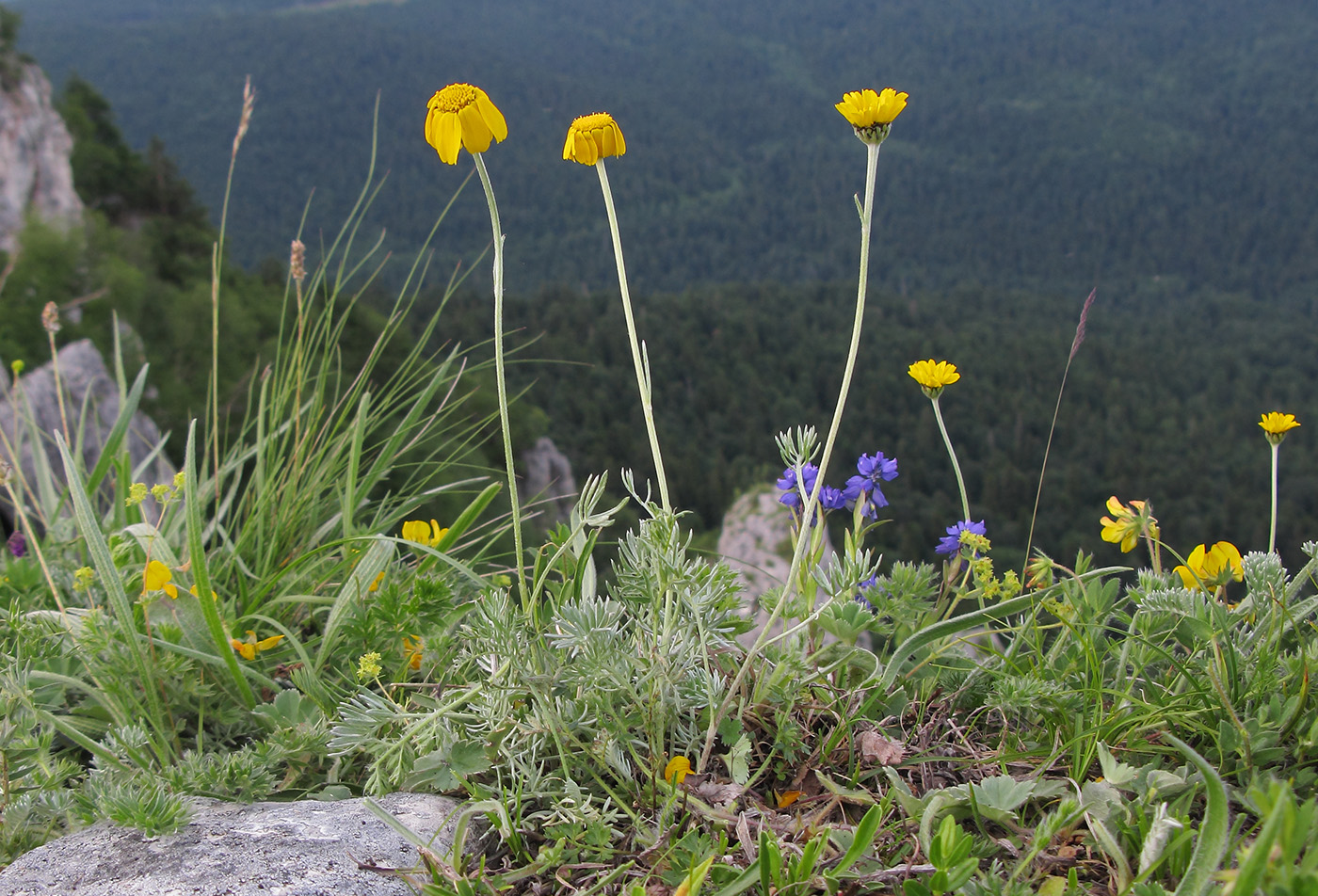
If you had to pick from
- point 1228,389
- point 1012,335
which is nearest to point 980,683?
point 1012,335

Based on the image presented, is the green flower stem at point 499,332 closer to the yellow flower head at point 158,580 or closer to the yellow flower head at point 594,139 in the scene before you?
the yellow flower head at point 594,139

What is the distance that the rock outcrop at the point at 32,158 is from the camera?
2816 centimetres

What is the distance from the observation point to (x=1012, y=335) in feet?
314

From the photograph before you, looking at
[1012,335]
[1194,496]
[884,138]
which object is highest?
[884,138]

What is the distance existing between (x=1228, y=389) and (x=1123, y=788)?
11274 cm

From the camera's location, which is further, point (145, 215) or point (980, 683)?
point (145, 215)

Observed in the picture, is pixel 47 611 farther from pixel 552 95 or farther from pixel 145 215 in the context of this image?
pixel 552 95

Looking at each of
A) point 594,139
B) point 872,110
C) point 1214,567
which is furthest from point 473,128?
point 1214,567

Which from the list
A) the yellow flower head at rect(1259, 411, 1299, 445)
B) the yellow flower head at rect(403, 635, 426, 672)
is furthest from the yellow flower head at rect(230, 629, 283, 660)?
the yellow flower head at rect(1259, 411, 1299, 445)

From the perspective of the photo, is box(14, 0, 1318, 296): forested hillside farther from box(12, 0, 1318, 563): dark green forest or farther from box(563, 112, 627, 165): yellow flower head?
box(563, 112, 627, 165): yellow flower head

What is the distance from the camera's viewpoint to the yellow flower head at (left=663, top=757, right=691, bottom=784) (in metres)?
1.43

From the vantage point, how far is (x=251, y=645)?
1.97 m

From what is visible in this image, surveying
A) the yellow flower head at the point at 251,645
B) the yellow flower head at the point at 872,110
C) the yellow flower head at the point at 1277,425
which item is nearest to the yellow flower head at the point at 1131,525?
the yellow flower head at the point at 1277,425

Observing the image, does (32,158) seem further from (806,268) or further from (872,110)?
(806,268)
